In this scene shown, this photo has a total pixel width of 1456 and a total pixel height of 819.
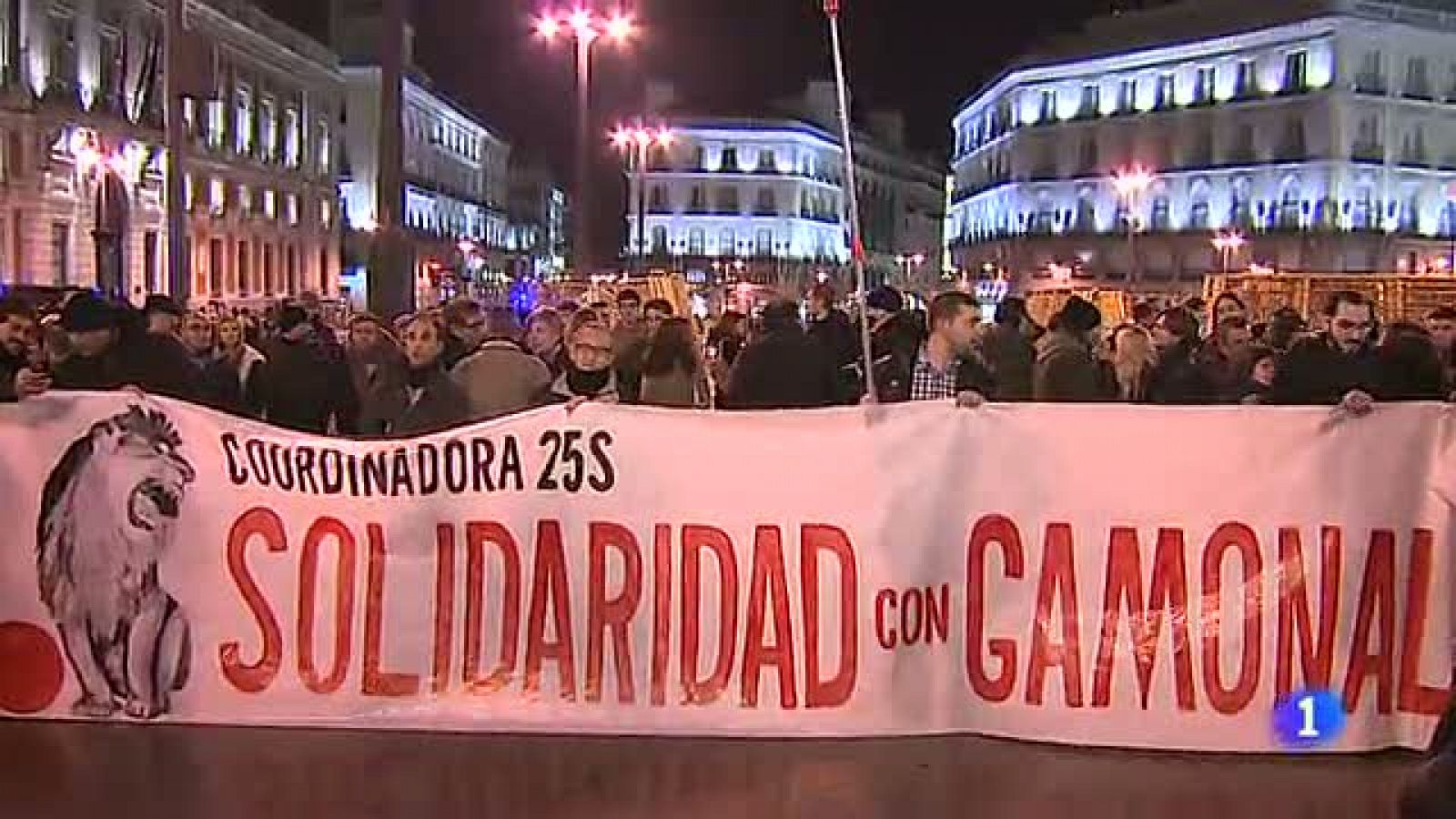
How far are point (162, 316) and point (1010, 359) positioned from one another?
15.7 feet

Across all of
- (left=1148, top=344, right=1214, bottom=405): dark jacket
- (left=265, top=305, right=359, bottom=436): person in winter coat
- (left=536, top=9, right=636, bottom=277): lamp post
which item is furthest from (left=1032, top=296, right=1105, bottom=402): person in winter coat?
(left=536, top=9, right=636, bottom=277): lamp post

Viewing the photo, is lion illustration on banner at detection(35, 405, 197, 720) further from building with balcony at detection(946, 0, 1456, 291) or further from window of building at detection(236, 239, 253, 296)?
building with balcony at detection(946, 0, 1456, 291)

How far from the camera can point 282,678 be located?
24.4 feet

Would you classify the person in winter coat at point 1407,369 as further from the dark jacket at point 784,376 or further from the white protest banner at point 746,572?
the dark jacket at point 784,376

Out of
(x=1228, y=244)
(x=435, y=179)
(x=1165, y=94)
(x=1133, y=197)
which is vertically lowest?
(x=1228, y=244)

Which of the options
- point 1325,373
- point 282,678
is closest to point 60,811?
point 282,678

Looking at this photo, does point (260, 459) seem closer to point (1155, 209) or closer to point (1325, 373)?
point (1325, 373)

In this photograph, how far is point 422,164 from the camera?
102875 millimetres

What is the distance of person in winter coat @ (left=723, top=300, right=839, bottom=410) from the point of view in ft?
34.7

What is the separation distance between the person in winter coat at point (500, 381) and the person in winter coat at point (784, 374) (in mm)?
1298

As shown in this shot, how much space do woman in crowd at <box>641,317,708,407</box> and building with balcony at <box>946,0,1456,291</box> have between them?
6331 centimetres

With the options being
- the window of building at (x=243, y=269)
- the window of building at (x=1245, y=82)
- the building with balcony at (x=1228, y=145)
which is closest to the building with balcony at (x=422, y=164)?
the window of building at (x=243, y=269)

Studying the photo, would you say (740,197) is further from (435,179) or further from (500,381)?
(500,381)

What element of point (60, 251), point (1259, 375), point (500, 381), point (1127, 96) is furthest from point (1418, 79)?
point (500, 381)
